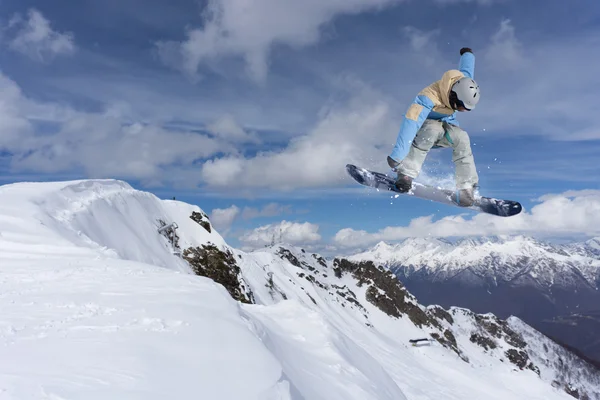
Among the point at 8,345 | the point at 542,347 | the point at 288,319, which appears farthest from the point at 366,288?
the point at 542,347

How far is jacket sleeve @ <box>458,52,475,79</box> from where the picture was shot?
8.17 meters

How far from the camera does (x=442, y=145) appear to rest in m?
8.97

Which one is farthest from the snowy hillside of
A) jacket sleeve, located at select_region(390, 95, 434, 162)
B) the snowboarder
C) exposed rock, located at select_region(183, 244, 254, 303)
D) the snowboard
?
exposed rock, located at select_region(183, 244, 254, 303)

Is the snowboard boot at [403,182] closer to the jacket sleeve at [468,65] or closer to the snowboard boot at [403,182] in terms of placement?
the snowboard boot at [403,182]

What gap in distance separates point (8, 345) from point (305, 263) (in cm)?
9591

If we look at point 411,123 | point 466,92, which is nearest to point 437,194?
point 411,123

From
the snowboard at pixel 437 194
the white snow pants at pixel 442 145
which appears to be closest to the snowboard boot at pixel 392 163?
the white snow pants at pixel 442 145

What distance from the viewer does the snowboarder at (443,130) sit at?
7371 millimetres

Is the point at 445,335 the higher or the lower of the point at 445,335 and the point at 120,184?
the lower

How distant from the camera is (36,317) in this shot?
5484 millimetres

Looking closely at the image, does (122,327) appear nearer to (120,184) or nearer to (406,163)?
(406,163)

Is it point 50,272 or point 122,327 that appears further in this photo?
point 50,272

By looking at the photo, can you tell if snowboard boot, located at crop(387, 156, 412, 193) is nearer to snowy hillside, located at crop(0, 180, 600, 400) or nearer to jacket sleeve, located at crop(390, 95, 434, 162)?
jacket sleeve, located at crop(390, 95, 434, 162)

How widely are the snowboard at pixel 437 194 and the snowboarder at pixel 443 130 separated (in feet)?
3.50
